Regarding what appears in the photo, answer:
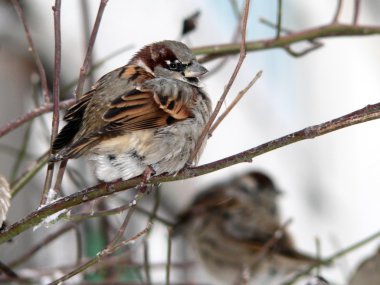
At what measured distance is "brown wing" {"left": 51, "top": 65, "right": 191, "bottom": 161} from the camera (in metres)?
2.20

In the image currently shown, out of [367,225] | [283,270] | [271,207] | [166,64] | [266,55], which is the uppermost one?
[266,55]

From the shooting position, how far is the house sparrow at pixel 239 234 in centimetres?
425

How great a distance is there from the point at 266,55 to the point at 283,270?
2803 mm

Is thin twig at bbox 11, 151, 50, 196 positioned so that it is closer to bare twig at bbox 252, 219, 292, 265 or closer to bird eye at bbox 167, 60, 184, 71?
bird eye at bbox 167, 60, 184, 71

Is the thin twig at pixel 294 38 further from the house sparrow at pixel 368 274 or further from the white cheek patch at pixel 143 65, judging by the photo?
the house sparrow at pixel 368 274

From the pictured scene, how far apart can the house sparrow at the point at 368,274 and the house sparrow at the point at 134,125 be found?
4.88 ft

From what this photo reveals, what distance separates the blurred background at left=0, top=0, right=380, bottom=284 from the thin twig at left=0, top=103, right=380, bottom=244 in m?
2.61

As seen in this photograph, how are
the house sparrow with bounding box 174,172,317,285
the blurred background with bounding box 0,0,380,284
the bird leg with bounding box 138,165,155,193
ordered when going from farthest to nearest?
1. the blurred background with bounding box 0,0,380,284
2. the house sparrow with bounding box 174,172,317,285
3. the bird leg with bounding box 138,165,155,193

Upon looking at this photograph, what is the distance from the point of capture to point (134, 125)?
224 cm

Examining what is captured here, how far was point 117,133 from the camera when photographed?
87.4 inches

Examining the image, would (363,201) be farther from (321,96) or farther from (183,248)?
(183,248)

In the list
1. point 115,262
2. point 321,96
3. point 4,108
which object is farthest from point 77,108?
point 321,96

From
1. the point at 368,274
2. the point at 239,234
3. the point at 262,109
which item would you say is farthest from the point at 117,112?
the point at 262,109

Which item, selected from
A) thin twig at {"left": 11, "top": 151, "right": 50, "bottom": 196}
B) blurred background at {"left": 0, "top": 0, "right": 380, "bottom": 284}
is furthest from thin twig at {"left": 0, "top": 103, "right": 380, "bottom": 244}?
blurred background at {"left": 0, "top": 0, "right": 380, "bottom": 284}
